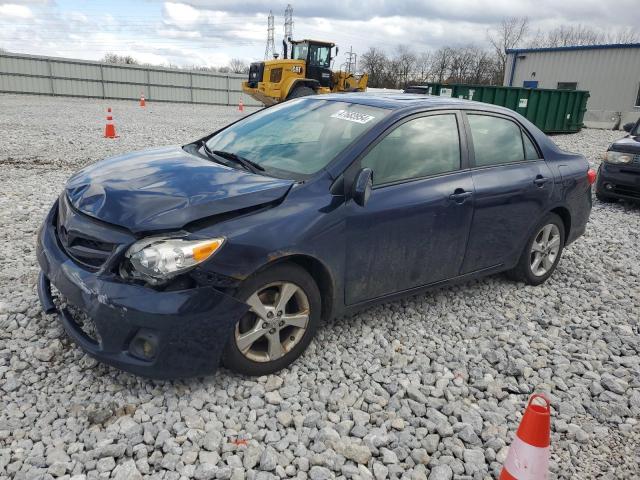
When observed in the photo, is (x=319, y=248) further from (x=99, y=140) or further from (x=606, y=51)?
(x=606, y=51)

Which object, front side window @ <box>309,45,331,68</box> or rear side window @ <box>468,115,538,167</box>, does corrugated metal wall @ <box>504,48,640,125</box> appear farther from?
rear side window @ <box>468,115,538,167</box>

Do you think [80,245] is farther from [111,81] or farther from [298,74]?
[111,81]

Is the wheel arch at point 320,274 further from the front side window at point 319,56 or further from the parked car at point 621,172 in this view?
the front side window at point 319,56

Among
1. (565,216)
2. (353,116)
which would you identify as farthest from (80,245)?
(565,216)

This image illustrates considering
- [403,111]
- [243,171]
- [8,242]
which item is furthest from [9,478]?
[8,242]

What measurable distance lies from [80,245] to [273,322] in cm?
115

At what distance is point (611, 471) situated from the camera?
2.62 meters

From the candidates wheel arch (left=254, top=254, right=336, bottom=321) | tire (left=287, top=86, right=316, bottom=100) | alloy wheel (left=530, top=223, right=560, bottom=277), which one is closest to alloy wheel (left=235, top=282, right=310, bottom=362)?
wheel arch (left=254, top=254, right=336, bottom=321)

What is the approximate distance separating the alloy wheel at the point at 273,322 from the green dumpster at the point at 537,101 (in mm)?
16566

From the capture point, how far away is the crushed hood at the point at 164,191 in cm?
279

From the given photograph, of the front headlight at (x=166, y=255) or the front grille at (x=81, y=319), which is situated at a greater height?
the front headlight at (x=166, y=255)

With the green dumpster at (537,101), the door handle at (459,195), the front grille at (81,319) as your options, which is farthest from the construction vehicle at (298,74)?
the front grille at (81,319)

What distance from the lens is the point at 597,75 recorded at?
26.7 m

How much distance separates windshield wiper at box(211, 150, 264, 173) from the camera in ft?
11.5
